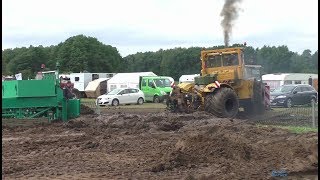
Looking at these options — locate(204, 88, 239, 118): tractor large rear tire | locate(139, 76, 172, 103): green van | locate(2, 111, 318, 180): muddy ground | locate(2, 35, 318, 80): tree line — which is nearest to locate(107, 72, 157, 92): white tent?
locate(139, 76, 172, 103): green van

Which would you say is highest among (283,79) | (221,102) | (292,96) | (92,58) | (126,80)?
(92,58)

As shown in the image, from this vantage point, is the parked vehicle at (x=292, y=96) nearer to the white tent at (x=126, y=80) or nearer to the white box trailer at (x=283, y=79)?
the white box trailer at (x=283, y=79)

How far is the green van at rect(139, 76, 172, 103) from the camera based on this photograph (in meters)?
41.0

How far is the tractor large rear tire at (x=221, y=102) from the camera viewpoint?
67.1 ft

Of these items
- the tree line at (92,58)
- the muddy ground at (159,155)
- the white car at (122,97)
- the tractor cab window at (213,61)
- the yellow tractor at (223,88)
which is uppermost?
the tree line at (92,58)

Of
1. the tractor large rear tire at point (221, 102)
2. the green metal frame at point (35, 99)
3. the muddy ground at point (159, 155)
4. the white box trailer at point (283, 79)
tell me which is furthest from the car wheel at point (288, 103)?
the white box trailer at point (283, 79)

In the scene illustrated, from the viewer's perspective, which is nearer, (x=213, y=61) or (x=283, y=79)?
(x=213, y=61)

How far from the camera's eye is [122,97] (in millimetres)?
37844

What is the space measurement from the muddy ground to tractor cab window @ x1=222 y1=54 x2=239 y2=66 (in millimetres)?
5839

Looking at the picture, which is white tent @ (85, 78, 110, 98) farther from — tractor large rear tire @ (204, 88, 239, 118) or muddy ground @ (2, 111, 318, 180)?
muddy ground @ (2, 111, 318, 180)

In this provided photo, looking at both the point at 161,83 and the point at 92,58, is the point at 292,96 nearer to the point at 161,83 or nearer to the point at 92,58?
the point at 161,83

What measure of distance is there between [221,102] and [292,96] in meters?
12.2

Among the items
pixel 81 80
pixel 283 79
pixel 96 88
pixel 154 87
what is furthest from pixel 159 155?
pixel 81 80

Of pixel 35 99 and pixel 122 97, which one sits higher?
pixel 35 99
